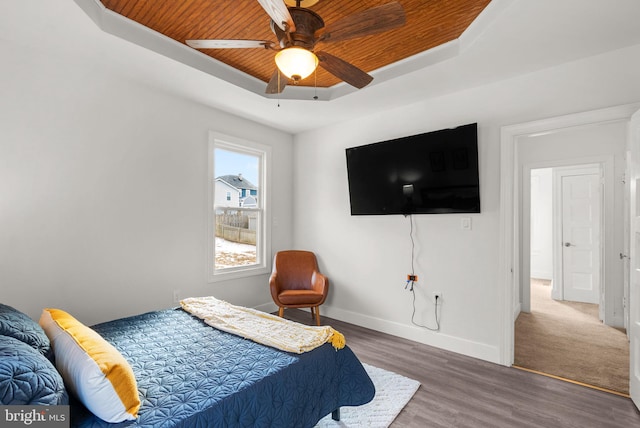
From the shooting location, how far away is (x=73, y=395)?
4.23 ft

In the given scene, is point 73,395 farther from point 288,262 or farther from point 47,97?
point 288,262

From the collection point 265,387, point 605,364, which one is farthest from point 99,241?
point 605,364

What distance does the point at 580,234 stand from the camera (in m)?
5.06

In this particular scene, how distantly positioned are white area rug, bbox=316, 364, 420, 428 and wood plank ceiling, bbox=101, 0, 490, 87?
2709 millimetres

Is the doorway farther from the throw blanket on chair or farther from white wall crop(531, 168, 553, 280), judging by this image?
the throw blanket on chair

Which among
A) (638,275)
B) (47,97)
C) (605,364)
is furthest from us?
(605,364)

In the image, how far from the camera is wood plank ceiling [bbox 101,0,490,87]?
80.3 inches

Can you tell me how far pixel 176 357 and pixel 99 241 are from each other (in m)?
1.58

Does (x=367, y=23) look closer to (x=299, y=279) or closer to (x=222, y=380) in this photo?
(x=222, y=380)

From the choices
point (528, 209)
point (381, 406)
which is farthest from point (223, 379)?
point (528, 209)

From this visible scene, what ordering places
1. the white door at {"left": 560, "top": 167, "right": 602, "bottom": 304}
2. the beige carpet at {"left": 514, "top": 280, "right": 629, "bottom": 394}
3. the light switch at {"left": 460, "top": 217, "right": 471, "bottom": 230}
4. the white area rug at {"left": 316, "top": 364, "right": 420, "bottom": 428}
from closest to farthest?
the white area rug at {"left": 316, "top": 364, "right": 420, "bottom": 428}, the beige carpet at {"left": 514, "top": 280, "right": 629, "bottom": 394}, the light switch at {"left": 460, "top": 217, "right": 471, "bottom": 230}, the white door at {"left": 560, "top": 167, "right": 602, "bottom": 304}

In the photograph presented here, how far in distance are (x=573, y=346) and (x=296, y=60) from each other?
3.88 meters

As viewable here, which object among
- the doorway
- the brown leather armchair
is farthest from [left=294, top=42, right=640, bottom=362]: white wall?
the doorway

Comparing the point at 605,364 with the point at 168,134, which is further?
the point at 168,134
